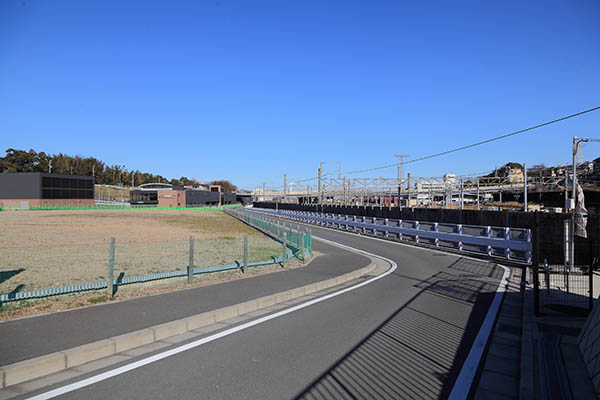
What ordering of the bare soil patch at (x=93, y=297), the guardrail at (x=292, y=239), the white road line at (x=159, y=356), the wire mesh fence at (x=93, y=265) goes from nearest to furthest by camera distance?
the white road line at (x=159, y=356) → the bare soil patch at (x=93, y=297) → the wire mesh fence at (x=93, y=265) → the guardrail at (x=292, y=239)

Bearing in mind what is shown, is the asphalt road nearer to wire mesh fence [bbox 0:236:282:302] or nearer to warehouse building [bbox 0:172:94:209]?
wire mesh fence [bbox 0:236:282:302]

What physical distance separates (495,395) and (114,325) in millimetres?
5706

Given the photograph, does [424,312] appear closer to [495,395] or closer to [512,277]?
[495,395]

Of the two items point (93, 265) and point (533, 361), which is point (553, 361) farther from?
point (93, 265)

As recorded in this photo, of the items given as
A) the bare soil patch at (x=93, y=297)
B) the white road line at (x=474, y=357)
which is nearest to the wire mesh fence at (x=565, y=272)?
the white road line at (x=474, y=357)

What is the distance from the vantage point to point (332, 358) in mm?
6094

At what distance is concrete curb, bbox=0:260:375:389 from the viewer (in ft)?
16.9

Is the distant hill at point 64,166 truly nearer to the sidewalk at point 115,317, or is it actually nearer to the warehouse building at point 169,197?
the warehouse building at point 169,197

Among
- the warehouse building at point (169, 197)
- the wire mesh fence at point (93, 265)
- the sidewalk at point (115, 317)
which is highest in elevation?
the warehouse building at point (169, 197)

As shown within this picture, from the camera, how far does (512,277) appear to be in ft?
46.1

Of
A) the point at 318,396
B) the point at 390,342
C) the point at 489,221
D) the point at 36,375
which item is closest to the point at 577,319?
the point at 390,342

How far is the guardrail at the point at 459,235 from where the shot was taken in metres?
18.2

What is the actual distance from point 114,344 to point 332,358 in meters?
3.13

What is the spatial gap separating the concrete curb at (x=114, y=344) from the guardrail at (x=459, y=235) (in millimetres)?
12615
